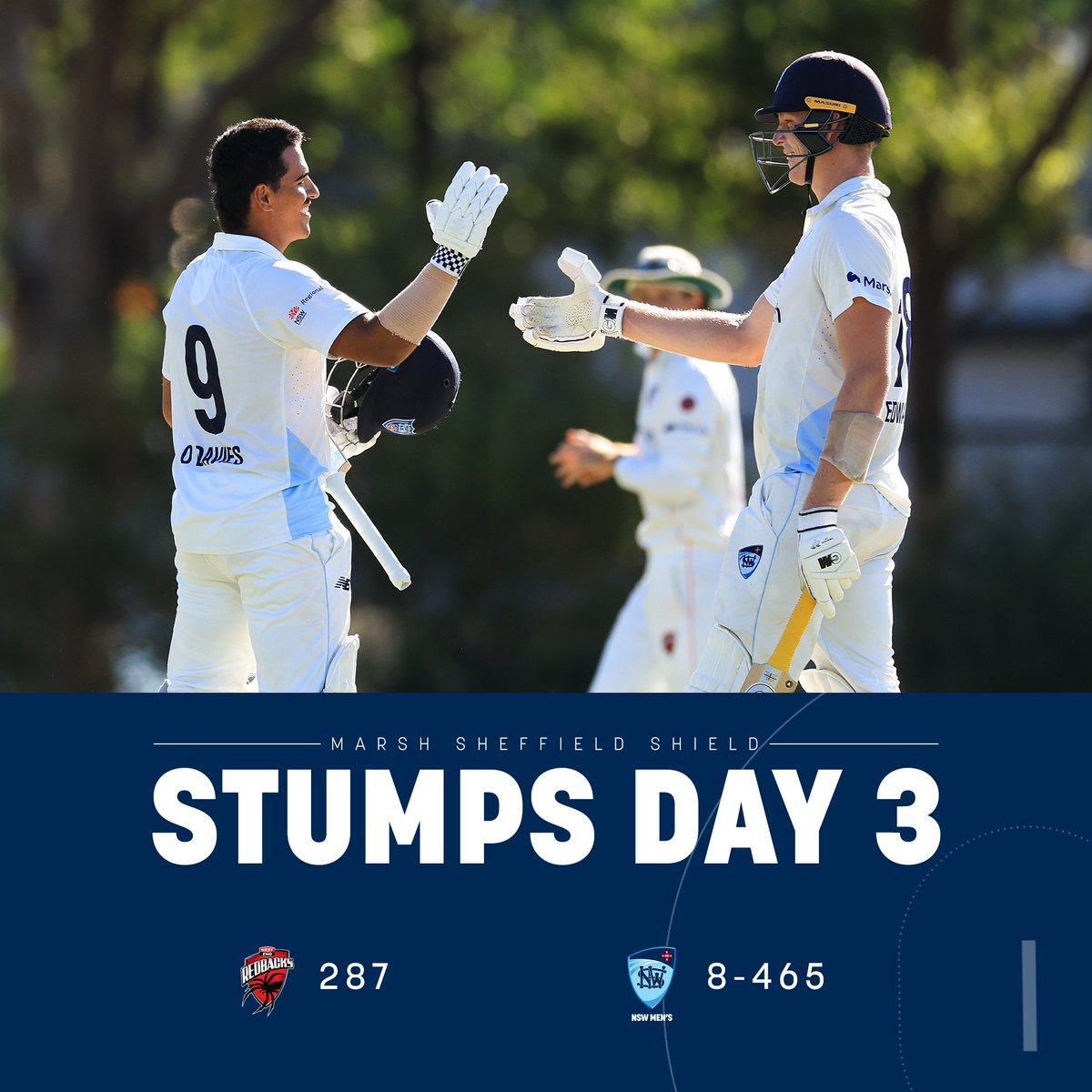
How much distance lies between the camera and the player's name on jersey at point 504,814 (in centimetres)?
393

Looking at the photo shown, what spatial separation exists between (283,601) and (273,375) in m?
0.59

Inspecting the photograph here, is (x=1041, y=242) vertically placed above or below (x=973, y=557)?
above

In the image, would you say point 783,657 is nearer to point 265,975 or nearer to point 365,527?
point 365,527

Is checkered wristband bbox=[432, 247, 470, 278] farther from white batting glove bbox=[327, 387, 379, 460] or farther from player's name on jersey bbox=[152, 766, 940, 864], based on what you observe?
player's name on jersey bbox=[152, 766, 940, 864]

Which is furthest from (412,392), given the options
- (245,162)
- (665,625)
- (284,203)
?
(665,625)

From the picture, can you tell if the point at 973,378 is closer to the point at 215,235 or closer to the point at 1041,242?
the point at 1041,242

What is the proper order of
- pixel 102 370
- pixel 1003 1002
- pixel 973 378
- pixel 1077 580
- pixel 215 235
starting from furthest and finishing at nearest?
pixel 973 378 → pixel 102 370 → pixel 1077 580 → pixel 215 235 → pixel 1003 1002

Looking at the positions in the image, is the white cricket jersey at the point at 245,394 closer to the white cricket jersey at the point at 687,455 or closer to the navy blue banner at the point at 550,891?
the navy blue banner at the point at 550,891

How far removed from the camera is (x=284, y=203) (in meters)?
4.82

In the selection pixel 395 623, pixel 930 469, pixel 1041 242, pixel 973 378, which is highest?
pixel 973 378

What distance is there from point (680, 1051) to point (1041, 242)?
558 inches

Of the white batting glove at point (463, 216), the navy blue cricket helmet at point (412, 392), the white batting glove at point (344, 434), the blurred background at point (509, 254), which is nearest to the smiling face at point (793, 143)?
the white batting glove at point (463, 216)

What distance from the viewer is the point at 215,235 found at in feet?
16.1

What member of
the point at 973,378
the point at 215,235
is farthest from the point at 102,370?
the point at 973,378
